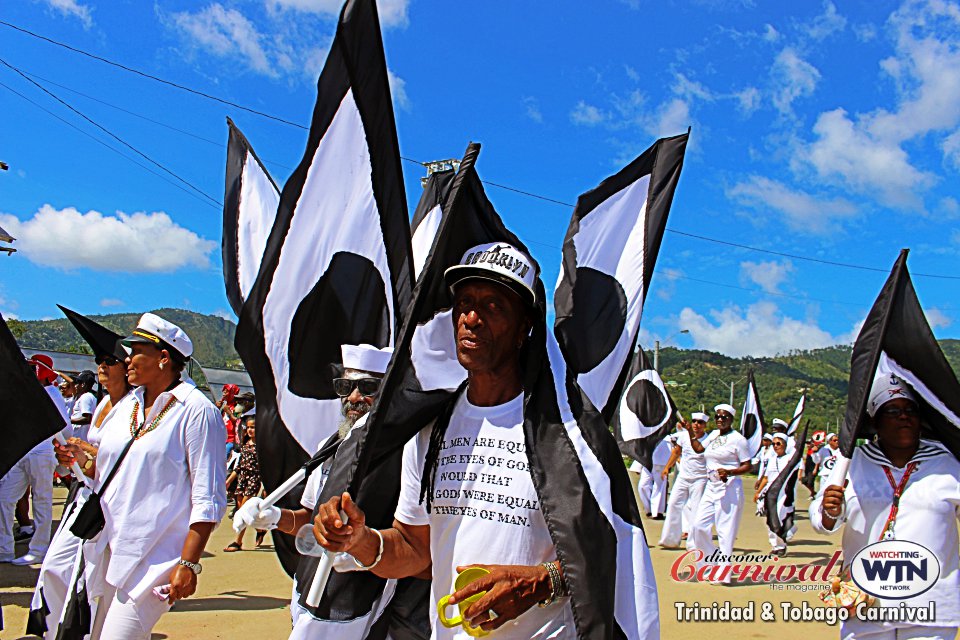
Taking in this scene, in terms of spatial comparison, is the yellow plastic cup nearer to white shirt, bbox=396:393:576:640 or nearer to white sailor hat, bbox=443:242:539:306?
white shirt, bbox=396:393:576:640

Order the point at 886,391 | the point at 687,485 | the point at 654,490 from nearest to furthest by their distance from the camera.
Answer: the point at 886,391 → the point at 687,485 → the point at 654,490

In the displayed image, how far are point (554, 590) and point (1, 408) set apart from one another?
7.66ft

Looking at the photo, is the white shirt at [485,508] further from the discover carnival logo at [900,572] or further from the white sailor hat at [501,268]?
the discover carnival logo at [900,572]

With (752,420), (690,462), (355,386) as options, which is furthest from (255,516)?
(752,420)

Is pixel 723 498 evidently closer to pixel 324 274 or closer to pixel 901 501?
pixel 901 501

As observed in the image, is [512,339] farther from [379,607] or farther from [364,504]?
[379,607]

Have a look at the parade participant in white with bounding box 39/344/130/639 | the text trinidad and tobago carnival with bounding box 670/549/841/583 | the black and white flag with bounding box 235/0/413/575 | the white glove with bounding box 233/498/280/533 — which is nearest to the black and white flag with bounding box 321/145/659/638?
the white glove with bounding box 233/498/280/533

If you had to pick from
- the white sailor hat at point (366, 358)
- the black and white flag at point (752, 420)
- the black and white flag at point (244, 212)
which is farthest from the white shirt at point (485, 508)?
the black and white flag at point (752, 420)

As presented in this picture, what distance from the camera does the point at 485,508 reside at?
2.60 metres

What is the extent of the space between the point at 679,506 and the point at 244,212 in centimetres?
973

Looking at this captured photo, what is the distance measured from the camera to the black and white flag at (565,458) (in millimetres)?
2373

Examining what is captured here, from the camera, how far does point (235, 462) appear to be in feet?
43.3

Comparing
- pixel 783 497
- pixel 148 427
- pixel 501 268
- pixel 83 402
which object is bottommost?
pixel 148 427

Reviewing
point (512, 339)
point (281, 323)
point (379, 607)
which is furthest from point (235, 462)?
point (512, 339)
